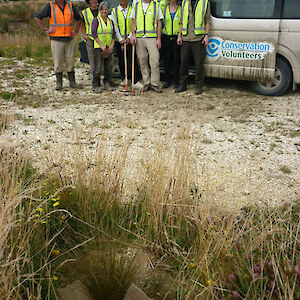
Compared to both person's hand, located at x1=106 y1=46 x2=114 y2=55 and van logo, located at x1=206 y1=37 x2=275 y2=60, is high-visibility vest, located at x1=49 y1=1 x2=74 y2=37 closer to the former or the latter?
person's hand, located at x1=106 y1=46 x2=114 y2=55

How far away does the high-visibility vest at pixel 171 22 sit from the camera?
23.4 ft

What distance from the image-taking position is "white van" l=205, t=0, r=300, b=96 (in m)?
6.37

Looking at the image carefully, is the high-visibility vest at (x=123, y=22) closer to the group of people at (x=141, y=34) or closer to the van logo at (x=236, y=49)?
the group of people at (x=141, y=34)

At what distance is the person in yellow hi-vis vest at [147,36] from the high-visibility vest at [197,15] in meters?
0.49

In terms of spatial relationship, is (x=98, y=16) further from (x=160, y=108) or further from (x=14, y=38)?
(x=14, y=38)

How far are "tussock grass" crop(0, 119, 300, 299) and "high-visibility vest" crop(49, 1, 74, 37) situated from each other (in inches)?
194

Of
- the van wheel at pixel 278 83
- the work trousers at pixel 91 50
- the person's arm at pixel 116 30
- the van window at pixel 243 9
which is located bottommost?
the van wheel at pixel 278 83

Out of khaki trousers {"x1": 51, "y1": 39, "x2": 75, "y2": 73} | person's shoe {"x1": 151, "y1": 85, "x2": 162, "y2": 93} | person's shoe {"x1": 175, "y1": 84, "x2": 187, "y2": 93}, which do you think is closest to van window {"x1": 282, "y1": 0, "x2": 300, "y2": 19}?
person's shoe {"x1": 175, "y1": 84, "x2": 187, "y2": 93}

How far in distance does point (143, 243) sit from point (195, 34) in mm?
5198

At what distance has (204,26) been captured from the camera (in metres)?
6.86

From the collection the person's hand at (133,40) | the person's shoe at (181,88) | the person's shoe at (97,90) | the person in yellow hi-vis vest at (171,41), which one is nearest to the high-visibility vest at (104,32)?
the person's hand at (133,40)

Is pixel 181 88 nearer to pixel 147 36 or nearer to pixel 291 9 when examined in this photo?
pixel 147 36

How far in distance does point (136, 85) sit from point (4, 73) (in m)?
3.45

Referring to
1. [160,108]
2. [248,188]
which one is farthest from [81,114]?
[248,188]
